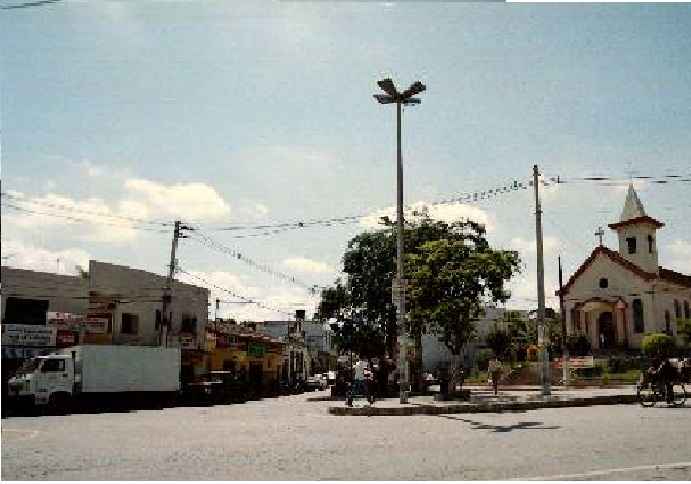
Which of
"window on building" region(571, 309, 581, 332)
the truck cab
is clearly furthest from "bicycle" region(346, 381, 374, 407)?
"window on building" region(571, 309, 581, 332)

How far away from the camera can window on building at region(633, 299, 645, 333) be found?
51.0m

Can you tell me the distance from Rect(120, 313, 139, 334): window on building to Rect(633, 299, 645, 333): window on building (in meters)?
37.9

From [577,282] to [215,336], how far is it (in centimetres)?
3135

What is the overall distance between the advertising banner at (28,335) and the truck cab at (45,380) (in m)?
6.14

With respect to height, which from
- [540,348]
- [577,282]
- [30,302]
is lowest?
[540,348]

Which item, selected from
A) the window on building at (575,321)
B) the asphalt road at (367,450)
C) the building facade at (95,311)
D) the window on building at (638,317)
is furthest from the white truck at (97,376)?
the window on building at (638,317)

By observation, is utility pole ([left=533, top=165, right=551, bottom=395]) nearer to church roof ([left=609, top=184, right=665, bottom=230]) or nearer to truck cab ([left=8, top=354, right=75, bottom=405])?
truck cab ([left=8, top=354, right=75, bottom=405])

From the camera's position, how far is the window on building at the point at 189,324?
4275 centimetres

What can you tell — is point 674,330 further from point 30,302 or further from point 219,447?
point 219,447

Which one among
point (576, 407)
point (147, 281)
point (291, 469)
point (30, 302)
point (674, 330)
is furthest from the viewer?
point (674, 330)

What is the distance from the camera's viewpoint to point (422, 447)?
10.4 metres

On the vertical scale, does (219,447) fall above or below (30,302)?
below

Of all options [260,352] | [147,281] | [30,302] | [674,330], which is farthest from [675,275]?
[30,302]

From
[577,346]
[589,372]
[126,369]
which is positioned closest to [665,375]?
[126,369]
